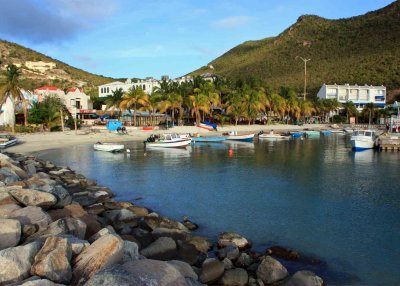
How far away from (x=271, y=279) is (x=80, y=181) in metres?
19.1

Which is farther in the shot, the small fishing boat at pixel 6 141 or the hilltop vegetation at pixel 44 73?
the hilltop vegetation at pixel 44 73

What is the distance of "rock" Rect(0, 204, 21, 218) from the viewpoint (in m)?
12.3

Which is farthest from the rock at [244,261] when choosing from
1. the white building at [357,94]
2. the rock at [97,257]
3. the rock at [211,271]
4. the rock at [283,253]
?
the white building at [357,94]

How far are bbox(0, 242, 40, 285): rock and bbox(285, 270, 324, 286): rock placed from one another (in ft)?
24.8

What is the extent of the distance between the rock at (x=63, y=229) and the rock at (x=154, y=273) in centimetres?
390

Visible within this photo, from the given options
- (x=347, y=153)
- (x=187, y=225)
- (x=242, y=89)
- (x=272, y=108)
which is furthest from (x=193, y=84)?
(x=187, y=225)

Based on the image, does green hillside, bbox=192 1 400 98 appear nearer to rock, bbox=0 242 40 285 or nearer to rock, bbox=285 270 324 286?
rock, bbox=285 270 324 286

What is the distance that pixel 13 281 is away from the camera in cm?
841

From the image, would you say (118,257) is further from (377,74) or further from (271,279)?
(377,74)

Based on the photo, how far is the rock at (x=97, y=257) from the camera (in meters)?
8.83

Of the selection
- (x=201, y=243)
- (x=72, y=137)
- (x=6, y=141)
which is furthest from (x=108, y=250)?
(x=72, y=137)

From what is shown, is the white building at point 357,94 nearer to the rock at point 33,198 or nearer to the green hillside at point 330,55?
the green hillside at point 330,55

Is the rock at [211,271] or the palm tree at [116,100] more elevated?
the palm tree at [116,100]

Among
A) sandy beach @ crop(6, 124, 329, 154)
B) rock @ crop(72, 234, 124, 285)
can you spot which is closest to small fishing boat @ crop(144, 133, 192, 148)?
sandy beach @ crop(6, 124, 329, 154)
